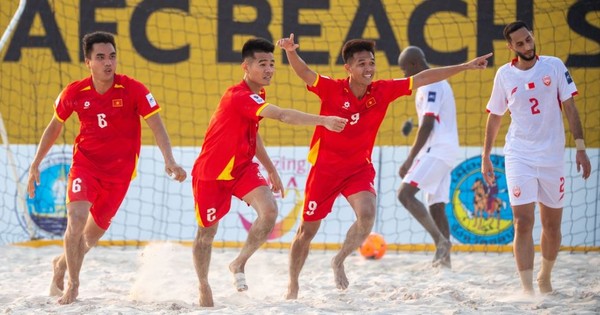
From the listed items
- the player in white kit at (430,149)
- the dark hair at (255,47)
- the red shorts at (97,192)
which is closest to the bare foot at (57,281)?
the red shorts at (97,192)

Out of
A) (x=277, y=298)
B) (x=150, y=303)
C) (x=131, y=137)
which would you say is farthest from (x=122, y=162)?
(x=277, y=298)

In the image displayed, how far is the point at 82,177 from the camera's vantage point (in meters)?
6.41

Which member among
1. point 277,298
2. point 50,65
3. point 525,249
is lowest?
→ point 277,298

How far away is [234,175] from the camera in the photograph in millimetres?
6262

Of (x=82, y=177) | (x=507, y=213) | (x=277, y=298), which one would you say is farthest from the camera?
(x=507, y=213)

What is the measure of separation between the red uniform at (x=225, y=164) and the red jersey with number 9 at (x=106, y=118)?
1.67ft

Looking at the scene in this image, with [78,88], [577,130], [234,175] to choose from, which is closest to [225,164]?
[234,175]

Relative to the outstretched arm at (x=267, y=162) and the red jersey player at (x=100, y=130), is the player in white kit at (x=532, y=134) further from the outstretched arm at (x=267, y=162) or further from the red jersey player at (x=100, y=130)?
the red jersey player at (x=100, y=130)

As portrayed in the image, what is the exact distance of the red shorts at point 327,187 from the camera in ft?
21.7

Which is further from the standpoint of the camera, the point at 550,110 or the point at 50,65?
the point at 50,65

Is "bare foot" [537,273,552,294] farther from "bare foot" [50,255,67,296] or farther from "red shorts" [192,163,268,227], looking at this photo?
"bare foot" [50,255,67,296]

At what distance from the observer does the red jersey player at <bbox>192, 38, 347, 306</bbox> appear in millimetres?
6203

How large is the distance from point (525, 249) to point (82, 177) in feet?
9.86

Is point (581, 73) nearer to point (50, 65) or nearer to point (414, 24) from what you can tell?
point (414, 24)
